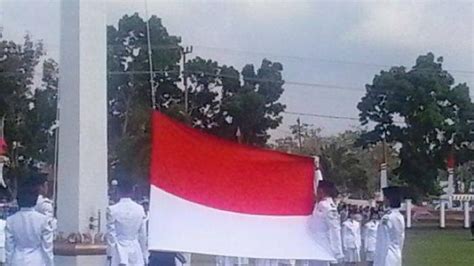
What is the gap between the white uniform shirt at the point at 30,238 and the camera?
948 centimetres

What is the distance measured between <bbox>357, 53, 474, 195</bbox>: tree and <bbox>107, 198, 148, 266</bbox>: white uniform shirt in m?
40.1

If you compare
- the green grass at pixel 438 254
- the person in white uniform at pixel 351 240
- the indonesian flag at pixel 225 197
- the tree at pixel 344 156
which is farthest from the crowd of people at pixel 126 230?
the tree at pixel 344 156

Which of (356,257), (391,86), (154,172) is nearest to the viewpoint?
(154,172)

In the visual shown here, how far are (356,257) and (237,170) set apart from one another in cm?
1377

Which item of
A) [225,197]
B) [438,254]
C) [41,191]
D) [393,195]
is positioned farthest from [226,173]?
[438,254]

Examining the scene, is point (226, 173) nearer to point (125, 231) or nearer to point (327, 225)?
point (327, 225)

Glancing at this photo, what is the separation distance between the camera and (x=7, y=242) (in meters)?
9.77

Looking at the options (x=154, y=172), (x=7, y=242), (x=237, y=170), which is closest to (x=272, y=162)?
(x=237, y=170)

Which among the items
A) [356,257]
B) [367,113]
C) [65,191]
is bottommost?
[356,257]

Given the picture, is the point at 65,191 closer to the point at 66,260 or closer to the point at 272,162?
the point at 66,260

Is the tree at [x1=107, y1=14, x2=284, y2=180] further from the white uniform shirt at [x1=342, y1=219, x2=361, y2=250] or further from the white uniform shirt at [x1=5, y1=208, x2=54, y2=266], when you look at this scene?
the white uniform shirt at [x1=5, y1=208, x2=54, y2=266]

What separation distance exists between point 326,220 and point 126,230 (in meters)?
2.34

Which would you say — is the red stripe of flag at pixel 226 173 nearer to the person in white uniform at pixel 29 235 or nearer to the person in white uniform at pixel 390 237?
the person in white uniform at pixel 29 235

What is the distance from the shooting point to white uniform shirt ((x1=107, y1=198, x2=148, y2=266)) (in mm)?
11281
